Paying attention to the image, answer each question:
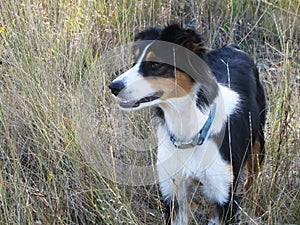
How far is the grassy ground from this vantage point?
289 cm

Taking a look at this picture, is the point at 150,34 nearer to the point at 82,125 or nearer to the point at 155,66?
the point at 155,66

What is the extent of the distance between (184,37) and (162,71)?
0.22 metres

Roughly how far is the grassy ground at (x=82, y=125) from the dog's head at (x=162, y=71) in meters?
0.31

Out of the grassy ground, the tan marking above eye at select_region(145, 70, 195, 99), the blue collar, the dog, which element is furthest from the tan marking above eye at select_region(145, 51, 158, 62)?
the grassy ground

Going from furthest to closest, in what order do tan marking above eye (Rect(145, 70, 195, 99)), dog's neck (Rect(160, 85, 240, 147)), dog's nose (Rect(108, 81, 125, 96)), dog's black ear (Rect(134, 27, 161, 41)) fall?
1. dog's black ear (Rect(134, 27, 161, 41))
2. dog's neck (Rect(160, 85, 240, 147))
3. tan marking above eye (Rect(145, 70, 195, 99))
4. dog's nose (Rect(108, 81, 125, 96))

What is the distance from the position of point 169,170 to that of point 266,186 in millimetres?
572

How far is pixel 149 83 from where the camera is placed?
2.69 metres

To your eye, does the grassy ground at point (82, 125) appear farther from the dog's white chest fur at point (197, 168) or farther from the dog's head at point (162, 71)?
the dog's head at point (162, 71)

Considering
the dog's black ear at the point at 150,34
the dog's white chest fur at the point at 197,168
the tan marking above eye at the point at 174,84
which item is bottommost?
the dog's white chest fur at the point at 197,168

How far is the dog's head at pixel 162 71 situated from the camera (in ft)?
8.76

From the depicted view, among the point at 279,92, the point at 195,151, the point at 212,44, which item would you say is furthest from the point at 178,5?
the point at 195,151

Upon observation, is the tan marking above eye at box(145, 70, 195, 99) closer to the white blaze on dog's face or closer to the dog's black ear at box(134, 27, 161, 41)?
the white blaze on dog's face

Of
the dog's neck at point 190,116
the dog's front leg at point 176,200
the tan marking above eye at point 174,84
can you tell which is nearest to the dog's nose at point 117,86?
the tan marking above eye at point 174,84

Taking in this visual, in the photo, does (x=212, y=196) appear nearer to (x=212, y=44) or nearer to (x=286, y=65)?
(x=286, y=65)
